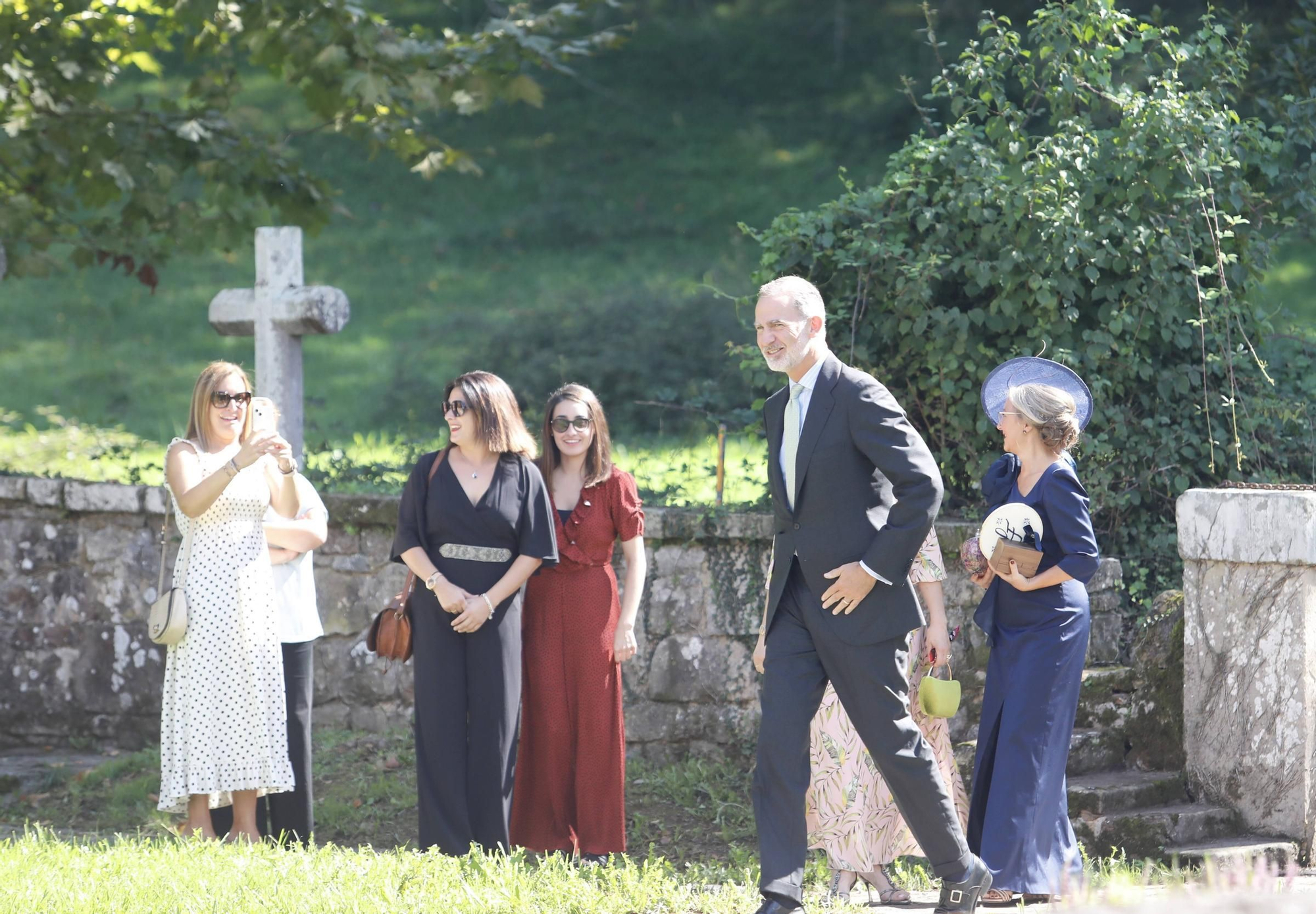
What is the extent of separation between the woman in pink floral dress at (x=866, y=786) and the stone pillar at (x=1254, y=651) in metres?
0.99

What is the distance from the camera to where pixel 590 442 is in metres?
5.05

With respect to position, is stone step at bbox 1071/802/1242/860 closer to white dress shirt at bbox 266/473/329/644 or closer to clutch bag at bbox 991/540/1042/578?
clutch bag at bbox 991/540/1042/578

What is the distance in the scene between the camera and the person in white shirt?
17.0 ft

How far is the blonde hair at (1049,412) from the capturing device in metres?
4.29

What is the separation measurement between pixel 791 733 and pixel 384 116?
5311mm

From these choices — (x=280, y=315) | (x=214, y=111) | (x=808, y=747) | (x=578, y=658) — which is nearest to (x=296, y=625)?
(x=578, y=658)

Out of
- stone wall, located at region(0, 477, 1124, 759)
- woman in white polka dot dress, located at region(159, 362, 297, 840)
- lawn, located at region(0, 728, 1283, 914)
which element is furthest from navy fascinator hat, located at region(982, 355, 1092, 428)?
woman in white polka dot dress, located at region(159, 362, 297, 840)

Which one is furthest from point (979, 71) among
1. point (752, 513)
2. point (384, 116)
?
point (384, 116)

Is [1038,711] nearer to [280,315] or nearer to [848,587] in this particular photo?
[848,587]

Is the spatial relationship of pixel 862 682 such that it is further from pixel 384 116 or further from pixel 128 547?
pixel 384 116

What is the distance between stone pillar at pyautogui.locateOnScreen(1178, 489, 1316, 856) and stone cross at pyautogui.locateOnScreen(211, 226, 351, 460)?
363 cm

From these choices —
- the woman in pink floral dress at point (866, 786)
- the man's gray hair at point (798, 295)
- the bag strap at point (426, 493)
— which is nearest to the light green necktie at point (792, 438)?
the man's gray hair at point (798, 295)

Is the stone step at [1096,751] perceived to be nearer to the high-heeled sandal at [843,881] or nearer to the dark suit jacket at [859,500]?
the high-heeled sandal at [843,881]

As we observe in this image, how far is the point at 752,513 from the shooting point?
5.95m
